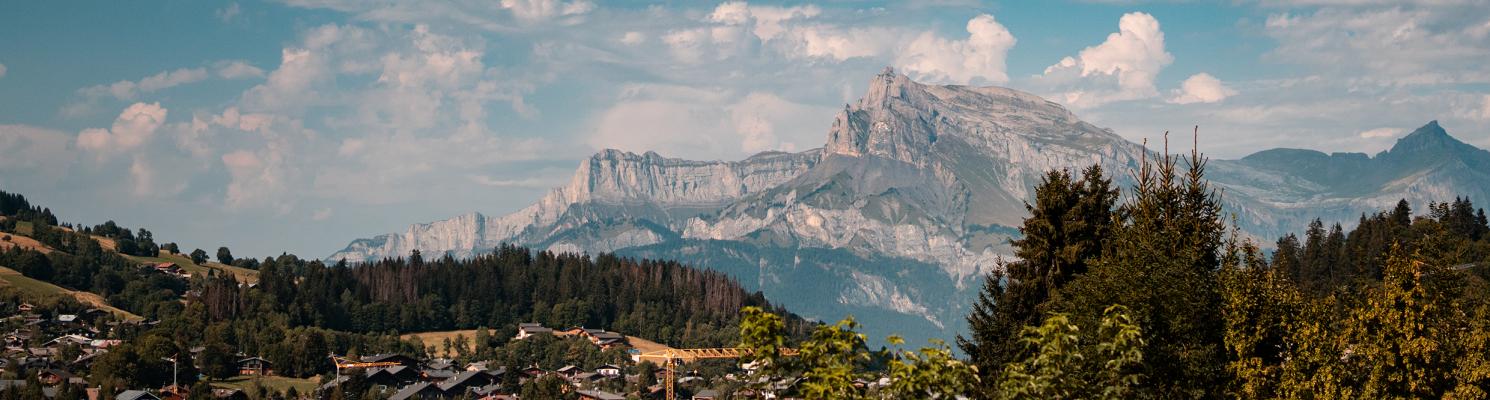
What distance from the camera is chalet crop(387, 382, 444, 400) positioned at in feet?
587

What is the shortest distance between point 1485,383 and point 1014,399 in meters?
26.1

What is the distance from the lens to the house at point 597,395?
177 meters

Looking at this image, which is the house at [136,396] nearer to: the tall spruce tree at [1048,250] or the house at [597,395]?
the house at [597,395]

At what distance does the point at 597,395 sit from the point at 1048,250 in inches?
4791

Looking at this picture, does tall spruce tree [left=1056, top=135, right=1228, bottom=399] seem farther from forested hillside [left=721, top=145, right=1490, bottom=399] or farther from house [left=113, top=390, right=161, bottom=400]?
A: house [left=113, top=390, right=161, bottom=400]

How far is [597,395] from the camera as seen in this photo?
179375mm

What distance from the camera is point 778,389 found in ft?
98.4

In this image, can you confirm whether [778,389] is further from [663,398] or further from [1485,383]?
[663,398]

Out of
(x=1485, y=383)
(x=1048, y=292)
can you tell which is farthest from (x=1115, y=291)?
(x=1048, y=292)

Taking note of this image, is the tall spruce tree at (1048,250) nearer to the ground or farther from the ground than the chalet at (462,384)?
farther from the ground

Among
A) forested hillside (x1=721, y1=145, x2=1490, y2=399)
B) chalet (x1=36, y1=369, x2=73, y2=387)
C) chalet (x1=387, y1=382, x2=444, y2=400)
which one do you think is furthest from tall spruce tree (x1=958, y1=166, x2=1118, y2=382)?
chalet (x1=36, y1=369, x2=73, y2=387)

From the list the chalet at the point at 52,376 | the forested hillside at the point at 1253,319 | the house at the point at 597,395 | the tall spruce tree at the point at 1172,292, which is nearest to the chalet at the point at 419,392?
the house at the point at 597,395

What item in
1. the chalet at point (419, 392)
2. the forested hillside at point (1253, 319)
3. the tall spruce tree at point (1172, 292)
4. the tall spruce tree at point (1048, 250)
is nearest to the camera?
the tall spruce tree at point (1172, 292)

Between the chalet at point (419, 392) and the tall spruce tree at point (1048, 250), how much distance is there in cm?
12503
